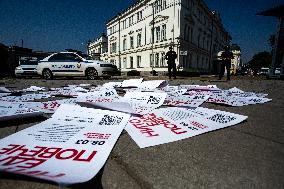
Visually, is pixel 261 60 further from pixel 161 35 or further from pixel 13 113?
pixel 13 113

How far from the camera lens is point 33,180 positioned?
0.73 m

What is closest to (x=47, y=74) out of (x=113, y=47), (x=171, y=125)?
(x=171, y=125)

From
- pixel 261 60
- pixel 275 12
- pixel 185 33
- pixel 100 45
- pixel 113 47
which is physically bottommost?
pixel 261 60

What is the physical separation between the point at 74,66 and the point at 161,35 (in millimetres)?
19951

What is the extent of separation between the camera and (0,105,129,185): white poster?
74cm

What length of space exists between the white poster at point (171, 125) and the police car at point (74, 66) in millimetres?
7920

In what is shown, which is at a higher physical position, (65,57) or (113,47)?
(113,47)

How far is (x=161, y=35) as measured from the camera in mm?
27609

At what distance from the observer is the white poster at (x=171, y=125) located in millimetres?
1236

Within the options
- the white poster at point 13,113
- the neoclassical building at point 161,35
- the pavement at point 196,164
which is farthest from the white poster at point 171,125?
the neoclassical building at point 161,35

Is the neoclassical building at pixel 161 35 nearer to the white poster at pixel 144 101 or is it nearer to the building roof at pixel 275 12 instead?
the building roof at pixel 275 12

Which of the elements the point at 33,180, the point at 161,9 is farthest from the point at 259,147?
the point at 161,9

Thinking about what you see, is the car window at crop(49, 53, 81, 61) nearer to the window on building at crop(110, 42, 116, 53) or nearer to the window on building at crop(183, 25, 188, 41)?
the window on building at crop(183, 25, 188, 41)

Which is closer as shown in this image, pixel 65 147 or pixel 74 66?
pixel 65 147
